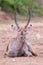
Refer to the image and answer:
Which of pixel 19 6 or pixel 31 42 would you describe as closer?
pixel 31 42

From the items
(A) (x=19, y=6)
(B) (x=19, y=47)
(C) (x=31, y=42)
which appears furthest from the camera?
(A) (x=19, y=6)

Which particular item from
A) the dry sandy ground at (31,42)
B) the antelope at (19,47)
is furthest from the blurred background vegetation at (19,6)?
the antelope at (19,47)

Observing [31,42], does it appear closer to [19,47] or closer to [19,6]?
[19,47]

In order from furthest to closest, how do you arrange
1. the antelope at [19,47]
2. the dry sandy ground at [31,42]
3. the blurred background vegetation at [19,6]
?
the blurred background vegetation at [19,6], the antelope at [19,47], the dry sandy ground at [31,42]

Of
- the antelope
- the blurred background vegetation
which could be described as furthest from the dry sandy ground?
the blurred background vegetation

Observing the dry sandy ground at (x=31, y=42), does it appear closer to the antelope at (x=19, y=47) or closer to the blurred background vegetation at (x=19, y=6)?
the antelope at (x=19, y=47)

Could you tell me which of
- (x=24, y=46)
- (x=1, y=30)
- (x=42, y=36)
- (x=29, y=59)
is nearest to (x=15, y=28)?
(x=24, y=46)

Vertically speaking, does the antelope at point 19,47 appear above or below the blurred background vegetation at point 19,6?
above

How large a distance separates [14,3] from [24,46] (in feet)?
46.2

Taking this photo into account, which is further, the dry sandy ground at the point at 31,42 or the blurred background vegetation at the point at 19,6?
the blurred background vegetation at the point at 19,6

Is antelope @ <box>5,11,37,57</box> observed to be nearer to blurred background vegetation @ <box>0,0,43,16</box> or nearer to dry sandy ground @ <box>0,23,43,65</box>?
dry sandy ground @ <box>0,23,43,65</box>

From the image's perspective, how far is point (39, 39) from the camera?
43.5ft

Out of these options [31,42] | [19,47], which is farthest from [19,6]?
[19,47]

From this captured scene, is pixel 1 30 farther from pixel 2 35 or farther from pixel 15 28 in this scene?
pixel 15 28
